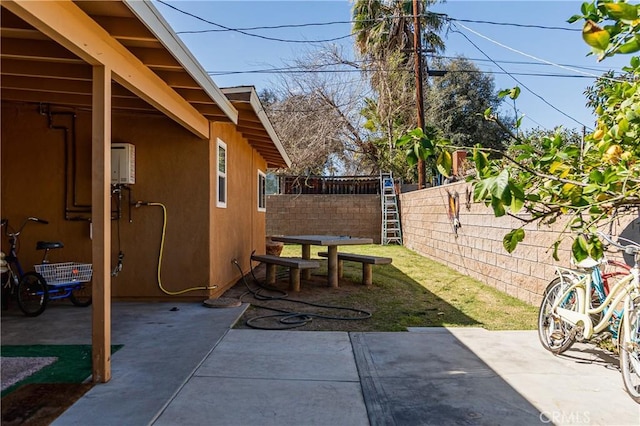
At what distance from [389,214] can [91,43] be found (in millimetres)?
13191

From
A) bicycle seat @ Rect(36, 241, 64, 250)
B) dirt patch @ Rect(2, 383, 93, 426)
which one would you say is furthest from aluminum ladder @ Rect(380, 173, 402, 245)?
Answer: dirt patch @ Rect(2, 383, 93, 426)

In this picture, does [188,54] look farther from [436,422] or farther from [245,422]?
[436,422]

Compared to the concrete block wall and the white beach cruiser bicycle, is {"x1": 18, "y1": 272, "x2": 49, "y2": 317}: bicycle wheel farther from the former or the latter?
the concrete block wall

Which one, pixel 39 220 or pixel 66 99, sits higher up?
pixel 66 99

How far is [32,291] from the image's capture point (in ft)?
17.0

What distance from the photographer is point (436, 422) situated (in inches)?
105

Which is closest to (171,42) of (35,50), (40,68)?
(35,50)

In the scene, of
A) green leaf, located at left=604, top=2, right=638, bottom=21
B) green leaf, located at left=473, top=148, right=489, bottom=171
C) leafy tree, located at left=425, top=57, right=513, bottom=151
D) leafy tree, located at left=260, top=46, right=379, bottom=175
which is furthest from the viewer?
leafy tree, located at left=260, top=46, right=379, bottom=175

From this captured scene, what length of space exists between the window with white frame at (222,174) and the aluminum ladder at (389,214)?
30.1ft

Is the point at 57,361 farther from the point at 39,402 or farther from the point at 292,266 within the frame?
the point at 292,266

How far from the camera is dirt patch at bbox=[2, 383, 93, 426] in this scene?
2617mm

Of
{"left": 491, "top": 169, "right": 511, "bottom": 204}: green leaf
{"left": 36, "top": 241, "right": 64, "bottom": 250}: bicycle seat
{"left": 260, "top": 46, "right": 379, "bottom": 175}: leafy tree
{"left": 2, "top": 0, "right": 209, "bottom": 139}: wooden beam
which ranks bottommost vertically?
{"left": 36, "top": 241, "right": 64, "bottom": 250}: bicycle seat

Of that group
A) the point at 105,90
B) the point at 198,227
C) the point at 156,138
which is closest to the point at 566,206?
the point at 105,90

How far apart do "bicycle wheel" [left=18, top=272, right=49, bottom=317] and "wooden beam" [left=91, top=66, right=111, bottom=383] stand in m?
2.51
